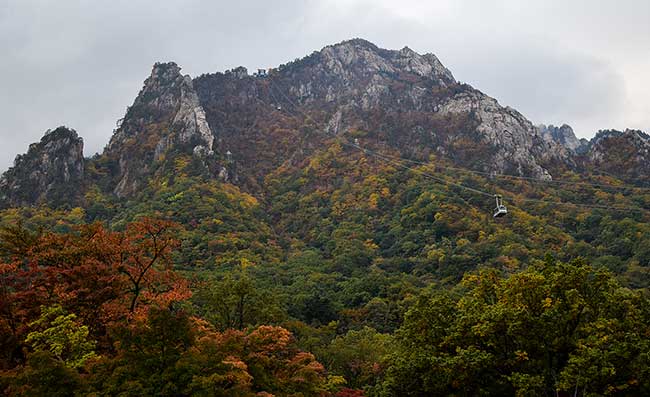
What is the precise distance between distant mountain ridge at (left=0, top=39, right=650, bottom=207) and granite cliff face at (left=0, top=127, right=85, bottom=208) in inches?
8.2

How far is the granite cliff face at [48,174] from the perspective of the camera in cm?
8856

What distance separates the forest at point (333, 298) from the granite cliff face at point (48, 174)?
20.2ft

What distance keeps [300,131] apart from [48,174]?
170 ft

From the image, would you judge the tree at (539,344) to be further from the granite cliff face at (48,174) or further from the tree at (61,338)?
the granite cliff face at (48,174)

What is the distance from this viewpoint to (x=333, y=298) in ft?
178

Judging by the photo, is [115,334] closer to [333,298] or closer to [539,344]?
[539,344]

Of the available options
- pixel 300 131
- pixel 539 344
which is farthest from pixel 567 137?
pixel 539 344

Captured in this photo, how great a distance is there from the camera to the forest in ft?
53.6

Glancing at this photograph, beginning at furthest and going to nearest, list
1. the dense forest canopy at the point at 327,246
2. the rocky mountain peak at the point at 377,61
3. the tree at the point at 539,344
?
the rocky mountain peak at the point at 377,61 < the dense forest canopy at the point at 327,246 < the tree at the point at 539,344

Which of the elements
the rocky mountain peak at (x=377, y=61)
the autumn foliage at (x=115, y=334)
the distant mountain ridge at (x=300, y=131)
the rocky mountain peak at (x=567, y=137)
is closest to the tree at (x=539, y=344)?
the autumn foliage at (x=115, y=334)

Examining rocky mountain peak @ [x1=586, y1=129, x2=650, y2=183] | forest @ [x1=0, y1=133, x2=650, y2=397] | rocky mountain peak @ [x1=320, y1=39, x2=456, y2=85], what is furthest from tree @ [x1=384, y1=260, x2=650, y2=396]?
rocky mountain peak @ [x1=320, y1=39, x2=456, y2=85]

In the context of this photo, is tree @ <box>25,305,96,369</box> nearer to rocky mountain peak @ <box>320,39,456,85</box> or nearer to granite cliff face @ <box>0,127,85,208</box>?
granite cliff face @ <box>0,127,85,208</box>

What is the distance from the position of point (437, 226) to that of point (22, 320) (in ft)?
195

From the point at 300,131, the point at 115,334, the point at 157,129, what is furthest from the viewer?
the point at 300,131
